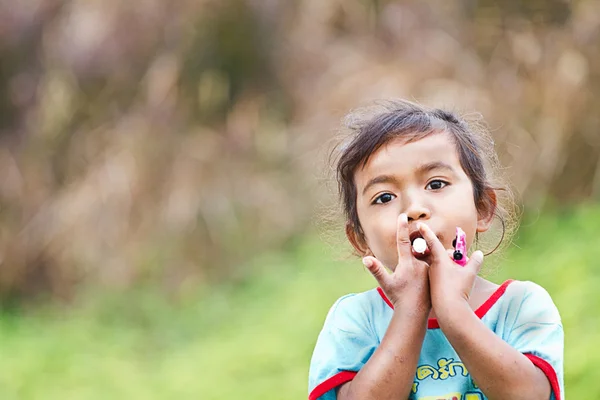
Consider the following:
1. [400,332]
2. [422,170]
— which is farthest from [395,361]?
[422,170]

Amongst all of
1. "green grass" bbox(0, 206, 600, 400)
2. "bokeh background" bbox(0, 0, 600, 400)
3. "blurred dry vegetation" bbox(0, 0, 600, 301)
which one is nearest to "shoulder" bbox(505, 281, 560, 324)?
"green grass" bbox(0, 206, 600, 400)

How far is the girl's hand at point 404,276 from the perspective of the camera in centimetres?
179

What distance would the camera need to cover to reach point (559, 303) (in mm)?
3926

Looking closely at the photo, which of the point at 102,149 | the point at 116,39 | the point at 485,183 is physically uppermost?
the point at 116,39

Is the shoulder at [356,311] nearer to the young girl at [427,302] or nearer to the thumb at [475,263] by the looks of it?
the young girl at [427,302]

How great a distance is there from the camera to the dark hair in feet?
6.44

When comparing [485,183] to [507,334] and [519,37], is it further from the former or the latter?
[519,37]

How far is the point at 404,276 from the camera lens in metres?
1.81

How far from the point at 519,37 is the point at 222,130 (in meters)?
1.70

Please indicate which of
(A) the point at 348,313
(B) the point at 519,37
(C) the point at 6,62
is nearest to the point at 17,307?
(C) the point at 6,62

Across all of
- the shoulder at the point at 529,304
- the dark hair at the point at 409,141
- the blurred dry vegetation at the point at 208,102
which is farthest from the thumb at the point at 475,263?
the blurred dry vegetation at the point at 208,102

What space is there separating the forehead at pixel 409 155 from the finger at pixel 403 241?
4.8 inches

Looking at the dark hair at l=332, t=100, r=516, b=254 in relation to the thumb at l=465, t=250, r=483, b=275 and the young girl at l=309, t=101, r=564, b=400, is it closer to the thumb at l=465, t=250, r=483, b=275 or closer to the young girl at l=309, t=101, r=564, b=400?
the young girl at l=309, t=101, r=564, b=400

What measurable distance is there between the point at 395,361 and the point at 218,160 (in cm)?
384
